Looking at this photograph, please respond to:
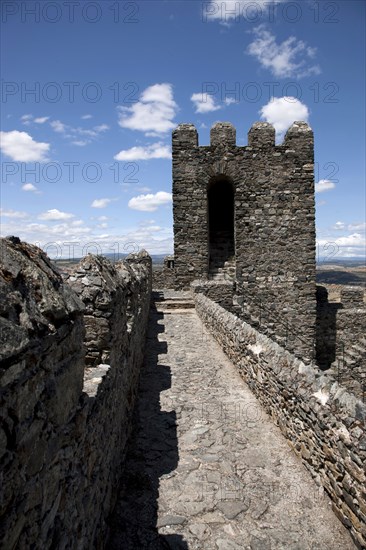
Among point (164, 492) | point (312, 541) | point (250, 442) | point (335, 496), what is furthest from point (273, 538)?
point (250, 442)

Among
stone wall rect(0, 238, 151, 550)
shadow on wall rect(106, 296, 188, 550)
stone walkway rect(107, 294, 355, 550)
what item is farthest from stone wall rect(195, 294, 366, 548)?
stone wall rect(0, 238, 151, 550)

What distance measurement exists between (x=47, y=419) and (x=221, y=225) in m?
15.0

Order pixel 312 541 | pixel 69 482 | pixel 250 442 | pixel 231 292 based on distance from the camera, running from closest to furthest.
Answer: pixel 69 482
pixel 312 541
pixel 250 442
pixel 231 292

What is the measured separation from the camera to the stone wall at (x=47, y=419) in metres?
1.53

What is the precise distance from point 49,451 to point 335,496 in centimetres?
284

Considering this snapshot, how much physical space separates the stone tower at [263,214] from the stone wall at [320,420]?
8285 millimetres

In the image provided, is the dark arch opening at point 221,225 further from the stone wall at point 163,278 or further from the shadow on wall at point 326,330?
the stone wall at point 163,278

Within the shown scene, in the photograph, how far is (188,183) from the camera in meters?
14.4

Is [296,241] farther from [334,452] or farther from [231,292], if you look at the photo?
[334,452]

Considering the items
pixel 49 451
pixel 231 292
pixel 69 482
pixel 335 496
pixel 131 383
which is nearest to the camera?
pixel 49 451

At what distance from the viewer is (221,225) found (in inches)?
647

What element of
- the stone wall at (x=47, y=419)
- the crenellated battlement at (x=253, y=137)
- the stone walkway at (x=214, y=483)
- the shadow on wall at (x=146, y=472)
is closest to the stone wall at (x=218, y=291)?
the crenellated battlement at (x=253, y=137)

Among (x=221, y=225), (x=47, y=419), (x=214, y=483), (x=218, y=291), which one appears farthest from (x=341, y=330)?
(x=47, y=419)

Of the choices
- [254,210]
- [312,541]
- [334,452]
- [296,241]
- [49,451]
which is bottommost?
[312,541]
